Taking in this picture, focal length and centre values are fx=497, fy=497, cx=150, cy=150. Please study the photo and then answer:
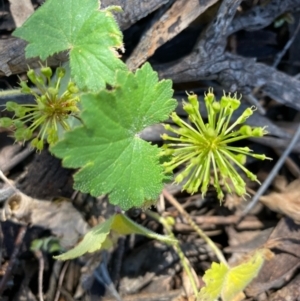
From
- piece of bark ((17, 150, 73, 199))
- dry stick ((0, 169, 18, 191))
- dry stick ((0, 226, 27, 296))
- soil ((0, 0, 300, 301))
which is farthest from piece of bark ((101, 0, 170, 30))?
dry stick ((0, 226, 27, 296))

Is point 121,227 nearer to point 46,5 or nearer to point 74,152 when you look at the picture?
point 74,152

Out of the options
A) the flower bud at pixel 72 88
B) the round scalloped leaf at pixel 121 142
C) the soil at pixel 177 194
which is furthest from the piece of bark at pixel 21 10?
the round scalloped leaf at pixel 121 142

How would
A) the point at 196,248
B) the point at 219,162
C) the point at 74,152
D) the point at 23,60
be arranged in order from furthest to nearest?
the point at 196,248
the point at 23,60
the point at 219,162
the point at 74,152

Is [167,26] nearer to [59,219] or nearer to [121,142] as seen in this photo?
[121,142]

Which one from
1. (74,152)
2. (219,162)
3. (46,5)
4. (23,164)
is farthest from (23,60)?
(219,162)

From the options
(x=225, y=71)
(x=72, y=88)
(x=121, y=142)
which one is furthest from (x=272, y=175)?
(x=72, y=88)

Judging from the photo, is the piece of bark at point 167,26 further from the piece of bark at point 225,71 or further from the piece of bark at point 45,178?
the piece of bark at point 45,178

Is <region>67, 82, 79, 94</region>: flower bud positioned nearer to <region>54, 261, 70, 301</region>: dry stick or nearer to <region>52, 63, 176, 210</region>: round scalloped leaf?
<region>52, 63, 176, 210</region>: round scalloped leaf
